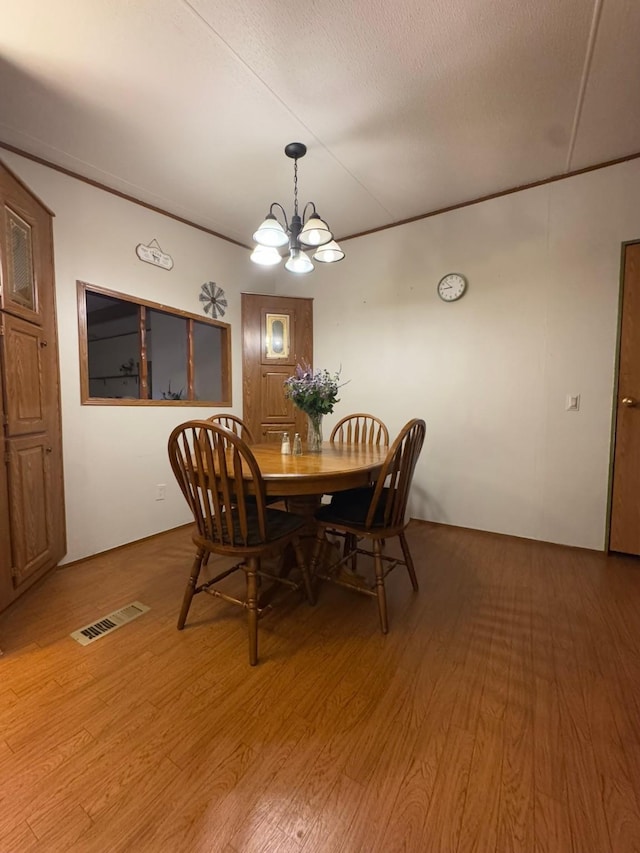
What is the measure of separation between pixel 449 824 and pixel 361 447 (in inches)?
70.2

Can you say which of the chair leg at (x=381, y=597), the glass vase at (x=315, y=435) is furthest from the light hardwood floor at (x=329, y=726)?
the glass vase at (x=315, y=435)

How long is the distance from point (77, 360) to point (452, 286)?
2868 millimetres

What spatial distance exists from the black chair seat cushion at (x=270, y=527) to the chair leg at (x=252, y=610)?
87 millimetres

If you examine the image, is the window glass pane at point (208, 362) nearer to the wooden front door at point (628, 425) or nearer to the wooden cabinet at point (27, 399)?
the wooden cabinet at point (27, 399)

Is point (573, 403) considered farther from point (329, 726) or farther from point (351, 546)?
point (329, 726)

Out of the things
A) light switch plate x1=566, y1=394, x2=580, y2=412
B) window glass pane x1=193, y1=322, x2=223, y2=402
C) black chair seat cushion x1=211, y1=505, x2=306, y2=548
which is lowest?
black chair seat cushion x1=211, y1=505, x2=306, y2=548

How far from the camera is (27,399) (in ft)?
6.40

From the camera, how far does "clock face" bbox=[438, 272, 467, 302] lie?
9.57ft

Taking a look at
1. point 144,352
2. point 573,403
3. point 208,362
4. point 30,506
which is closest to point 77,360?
point 144,352

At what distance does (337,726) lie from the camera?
121cm

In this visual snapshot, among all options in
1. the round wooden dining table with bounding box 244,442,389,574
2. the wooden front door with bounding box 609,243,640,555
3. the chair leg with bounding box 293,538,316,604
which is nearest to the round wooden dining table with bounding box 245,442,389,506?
the round wooden dining table with bounding box 244,442,389,574

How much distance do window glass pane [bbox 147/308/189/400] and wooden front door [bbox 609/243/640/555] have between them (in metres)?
3.32

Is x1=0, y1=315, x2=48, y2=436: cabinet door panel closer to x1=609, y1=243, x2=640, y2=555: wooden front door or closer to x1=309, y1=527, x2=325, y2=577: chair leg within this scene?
x1=309, y1=527, x2=325, y2=577: chair leg

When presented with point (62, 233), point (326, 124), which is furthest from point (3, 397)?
point (326, 124)
